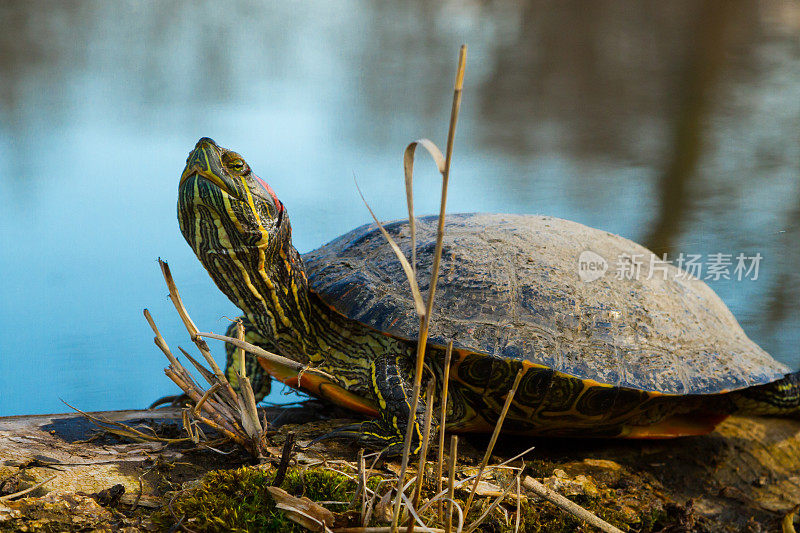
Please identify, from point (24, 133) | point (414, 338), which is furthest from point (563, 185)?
point (24, 133)

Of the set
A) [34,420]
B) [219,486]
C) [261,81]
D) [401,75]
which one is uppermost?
[401,75]

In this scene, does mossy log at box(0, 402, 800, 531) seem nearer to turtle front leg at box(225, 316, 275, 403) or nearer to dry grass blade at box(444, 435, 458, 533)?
turtle front leg at box(225, 316, 275, 403)

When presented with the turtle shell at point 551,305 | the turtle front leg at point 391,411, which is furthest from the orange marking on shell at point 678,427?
the turtle front leg at point 391,411

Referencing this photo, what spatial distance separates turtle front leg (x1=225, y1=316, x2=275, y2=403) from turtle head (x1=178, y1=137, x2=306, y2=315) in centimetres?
25

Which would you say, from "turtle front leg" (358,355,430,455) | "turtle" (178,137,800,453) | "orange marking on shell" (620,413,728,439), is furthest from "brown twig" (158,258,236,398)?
"orange marking on shell" (620,413,728,439)

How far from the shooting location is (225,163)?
1439 millimetres

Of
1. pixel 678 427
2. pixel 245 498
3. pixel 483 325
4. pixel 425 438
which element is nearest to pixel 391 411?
pixel 483 325

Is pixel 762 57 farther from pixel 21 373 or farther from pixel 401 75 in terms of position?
pixel 21 373

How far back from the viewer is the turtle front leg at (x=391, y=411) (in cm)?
131

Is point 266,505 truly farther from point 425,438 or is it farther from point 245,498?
point 425,438

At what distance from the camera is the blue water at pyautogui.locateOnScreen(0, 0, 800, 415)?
300 centimetres

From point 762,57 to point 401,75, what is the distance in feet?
9.91

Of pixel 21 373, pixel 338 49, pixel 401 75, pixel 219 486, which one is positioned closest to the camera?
pixel 219 486

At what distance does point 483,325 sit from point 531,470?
433 millimetres
